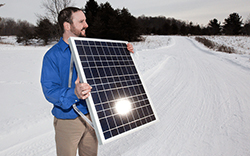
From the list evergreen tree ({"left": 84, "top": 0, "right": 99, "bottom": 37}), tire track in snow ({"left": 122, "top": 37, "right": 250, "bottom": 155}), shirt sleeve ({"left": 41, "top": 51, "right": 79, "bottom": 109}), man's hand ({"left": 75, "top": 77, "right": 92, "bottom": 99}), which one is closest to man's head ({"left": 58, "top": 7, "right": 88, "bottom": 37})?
shirt sleeve ({"left": 41, "top": 51, "right": 79, "bottom": 109})

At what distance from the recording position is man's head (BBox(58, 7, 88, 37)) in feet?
5.99

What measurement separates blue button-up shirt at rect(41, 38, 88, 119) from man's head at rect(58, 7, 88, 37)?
0.17 meters

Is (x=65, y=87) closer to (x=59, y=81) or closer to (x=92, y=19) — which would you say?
(x=59, y=81)

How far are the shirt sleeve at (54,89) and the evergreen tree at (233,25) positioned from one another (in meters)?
73.1

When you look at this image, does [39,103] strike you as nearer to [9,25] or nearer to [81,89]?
[81,89]

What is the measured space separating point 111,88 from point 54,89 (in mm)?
656

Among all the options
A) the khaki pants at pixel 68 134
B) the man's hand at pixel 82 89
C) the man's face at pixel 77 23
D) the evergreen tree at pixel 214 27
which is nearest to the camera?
the man's hand at pixel 82 89

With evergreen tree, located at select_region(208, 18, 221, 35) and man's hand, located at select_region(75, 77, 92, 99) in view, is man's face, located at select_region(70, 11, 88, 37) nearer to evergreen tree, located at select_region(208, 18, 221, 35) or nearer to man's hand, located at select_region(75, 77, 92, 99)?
man's hand, located at select_region(75, 77, 92, 99)

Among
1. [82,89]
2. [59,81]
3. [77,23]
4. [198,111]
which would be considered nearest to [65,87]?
[59,81]

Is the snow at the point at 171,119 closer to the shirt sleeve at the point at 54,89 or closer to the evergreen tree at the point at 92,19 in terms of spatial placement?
the shirt sleeve at the point at 54,89

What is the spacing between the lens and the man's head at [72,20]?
1.83 m

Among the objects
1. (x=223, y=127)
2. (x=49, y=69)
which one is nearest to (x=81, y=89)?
(x=49, y=69)

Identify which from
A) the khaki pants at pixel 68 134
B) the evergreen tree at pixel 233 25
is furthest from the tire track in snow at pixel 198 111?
the evergreen tree at pixel 233 25

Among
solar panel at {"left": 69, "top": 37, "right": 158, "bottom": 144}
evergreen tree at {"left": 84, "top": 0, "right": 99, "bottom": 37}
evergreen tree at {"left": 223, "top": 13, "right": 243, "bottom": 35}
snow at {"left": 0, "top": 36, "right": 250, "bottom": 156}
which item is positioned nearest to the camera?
solar panel at {"left": 69, "top": 37, "right": 158, "bottom": 144}
